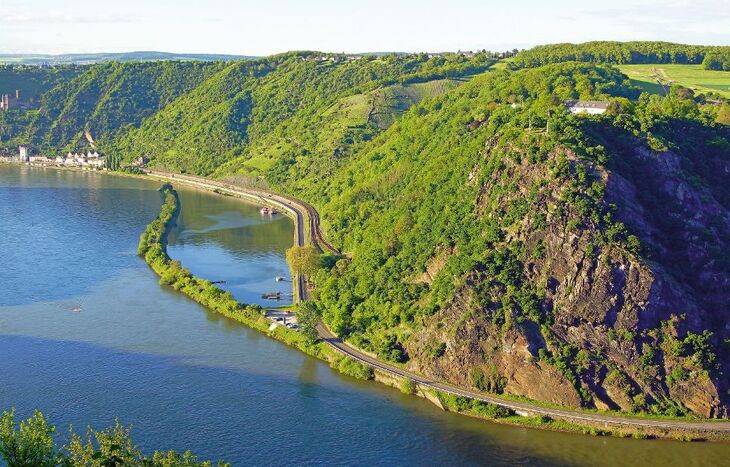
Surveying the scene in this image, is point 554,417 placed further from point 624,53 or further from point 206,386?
point 624,53

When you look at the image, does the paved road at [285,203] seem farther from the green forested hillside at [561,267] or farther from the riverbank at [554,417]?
the riverbank at [554,417]

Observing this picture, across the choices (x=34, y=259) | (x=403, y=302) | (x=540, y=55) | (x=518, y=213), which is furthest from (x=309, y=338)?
(x=540, y=55)

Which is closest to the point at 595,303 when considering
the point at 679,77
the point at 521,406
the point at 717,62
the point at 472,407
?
the point at 521,406

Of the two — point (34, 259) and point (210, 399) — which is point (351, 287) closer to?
point (210, 399)

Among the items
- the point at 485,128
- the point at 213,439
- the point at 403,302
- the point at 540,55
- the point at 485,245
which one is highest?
the point at 540,55

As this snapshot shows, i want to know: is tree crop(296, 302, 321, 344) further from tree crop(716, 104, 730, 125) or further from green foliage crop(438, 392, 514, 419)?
tree crop(716, 104, 730, 125)
